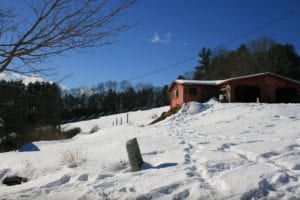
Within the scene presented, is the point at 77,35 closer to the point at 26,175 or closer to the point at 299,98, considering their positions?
the point at 26,175

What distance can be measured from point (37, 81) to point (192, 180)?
12.0ft

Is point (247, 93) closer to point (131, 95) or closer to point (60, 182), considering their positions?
point (60, 182)

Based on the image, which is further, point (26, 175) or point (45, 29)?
point (26, 175)

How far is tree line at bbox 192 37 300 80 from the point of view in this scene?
54.6 metres

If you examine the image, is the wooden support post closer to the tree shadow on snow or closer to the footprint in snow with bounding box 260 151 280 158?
the tree shadow on snow

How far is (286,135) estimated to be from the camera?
13.9 meters

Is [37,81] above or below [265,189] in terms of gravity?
above

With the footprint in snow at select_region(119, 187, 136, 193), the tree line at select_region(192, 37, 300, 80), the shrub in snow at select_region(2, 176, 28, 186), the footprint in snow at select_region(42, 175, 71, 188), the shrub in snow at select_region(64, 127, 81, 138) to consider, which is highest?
the tree line at select_region(192, 37, 300, 80)

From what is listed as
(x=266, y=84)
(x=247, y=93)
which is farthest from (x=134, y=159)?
(x=247, y=93)

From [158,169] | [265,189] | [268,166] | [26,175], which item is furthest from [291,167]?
[26,175]

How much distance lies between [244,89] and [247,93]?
529mm

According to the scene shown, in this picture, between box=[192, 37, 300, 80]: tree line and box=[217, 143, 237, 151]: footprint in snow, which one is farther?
box=[192, 37, 300, 80]: tree line

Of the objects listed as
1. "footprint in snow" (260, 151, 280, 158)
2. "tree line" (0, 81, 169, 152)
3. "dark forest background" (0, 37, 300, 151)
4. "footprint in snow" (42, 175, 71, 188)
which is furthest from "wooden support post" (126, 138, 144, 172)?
"tree line" (0, 81, 169, 152)

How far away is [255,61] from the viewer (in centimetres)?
5928
